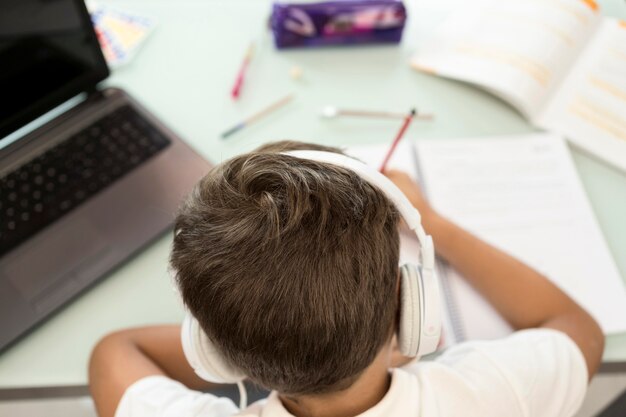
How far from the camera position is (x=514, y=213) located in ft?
2.49

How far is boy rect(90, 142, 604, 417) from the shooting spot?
421 millimetres

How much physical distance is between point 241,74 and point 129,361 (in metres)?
0.49

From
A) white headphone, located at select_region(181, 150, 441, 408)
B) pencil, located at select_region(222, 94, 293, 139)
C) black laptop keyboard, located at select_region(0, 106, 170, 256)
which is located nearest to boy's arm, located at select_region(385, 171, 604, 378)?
white headphone, located at select_region(181, 150, 441, 408)

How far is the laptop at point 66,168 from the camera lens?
68 centimetres

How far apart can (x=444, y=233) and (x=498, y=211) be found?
0.10 meters

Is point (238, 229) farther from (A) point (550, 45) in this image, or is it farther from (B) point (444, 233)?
(A) point (550, 45)

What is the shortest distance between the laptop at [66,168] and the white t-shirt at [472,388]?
0.18m

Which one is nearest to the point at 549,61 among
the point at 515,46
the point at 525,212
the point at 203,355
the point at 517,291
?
the point at 515,46

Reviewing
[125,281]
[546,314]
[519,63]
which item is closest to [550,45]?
[519,63]

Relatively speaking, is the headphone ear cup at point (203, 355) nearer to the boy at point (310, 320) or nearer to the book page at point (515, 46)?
the boy at point (310, 320)

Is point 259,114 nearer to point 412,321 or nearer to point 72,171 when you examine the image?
point 72,171

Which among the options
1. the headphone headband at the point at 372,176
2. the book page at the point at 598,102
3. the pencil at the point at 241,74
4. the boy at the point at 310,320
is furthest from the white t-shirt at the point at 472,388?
the pencil at the point at 241,74

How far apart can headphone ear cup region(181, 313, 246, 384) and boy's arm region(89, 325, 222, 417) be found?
14 centimetres

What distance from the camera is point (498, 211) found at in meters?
0.76
